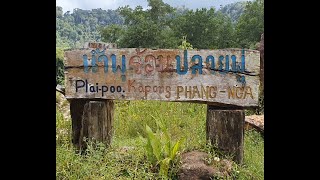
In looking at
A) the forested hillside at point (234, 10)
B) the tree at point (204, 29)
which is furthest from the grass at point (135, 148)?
the forested hillside at point (234, 10)

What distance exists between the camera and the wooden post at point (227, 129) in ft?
9.23

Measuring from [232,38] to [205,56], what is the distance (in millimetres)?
1336

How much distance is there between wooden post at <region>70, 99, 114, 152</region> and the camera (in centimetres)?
291

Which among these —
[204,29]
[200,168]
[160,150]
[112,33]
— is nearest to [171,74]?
[160,150]

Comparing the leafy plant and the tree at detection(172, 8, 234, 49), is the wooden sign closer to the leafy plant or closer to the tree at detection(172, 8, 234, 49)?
the leafy plant

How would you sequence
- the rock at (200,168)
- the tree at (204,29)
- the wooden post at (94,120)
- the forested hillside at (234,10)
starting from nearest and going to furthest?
1. the rock at (200,168)
2. the wooden post at (94,120)
3. the tree at (204,29)
4. the forested hillside at (234,10)

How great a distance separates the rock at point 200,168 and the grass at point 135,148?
56 mm

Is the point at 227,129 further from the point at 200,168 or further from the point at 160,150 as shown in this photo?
the point at 160,150

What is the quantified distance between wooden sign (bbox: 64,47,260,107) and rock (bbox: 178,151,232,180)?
313 millimetres

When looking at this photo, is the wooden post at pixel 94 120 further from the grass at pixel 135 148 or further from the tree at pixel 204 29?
the tree at pixel 204 29

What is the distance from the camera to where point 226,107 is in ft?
9.23

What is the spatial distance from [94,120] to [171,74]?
53cm
